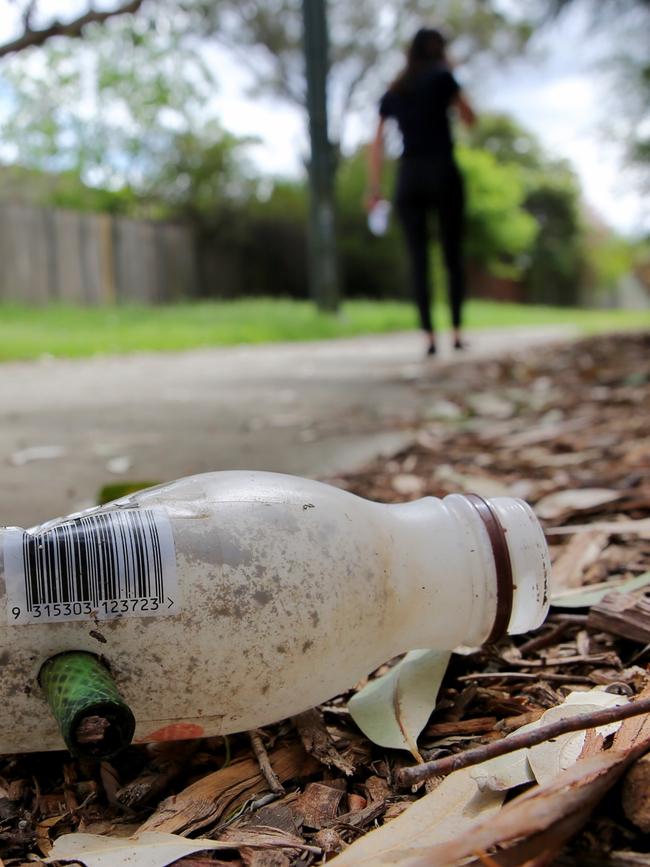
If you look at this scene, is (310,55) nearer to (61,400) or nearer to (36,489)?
(61,400)

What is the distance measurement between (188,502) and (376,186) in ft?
16.3

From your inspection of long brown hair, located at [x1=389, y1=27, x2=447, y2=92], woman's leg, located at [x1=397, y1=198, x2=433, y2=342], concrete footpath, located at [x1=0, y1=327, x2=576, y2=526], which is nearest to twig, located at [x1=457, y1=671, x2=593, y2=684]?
concrete footpath, located at [x1=0, y1=327, x2=576, y2=526]

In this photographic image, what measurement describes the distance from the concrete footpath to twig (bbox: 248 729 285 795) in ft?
3.25

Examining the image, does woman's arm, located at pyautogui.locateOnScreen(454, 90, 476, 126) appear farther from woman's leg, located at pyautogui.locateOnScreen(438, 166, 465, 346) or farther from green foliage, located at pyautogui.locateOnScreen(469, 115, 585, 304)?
green foliage, located at pyautogui.locateOnScreen(469, 115, 585, 304)

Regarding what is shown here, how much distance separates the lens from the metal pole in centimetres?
878

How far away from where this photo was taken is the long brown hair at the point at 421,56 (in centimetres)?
536

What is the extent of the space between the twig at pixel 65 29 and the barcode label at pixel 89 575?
2275mm

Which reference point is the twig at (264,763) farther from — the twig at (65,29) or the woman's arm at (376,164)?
the woman's arm at (376,164)

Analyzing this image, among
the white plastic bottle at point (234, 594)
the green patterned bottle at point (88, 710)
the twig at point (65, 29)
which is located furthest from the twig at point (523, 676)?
the twig at point (65, 29)

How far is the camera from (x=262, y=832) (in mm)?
877

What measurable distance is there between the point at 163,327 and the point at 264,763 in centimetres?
818

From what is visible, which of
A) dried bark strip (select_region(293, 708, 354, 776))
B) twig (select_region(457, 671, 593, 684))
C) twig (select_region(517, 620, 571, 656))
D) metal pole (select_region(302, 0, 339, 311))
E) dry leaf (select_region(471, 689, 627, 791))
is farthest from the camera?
metal pole (select_region(302, 0, 339, 311))

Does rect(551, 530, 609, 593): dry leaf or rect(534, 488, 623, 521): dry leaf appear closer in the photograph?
rect(551, 530, 609, 593): dry leaf

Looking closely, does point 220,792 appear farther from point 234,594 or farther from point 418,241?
point 418,241
